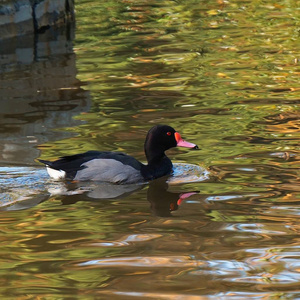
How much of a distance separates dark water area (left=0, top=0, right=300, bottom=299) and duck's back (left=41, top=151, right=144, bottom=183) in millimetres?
117

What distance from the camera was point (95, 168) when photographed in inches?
357

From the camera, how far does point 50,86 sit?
1408 centimetres

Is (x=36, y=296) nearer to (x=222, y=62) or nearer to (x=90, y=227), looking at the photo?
(x=90, y=227)

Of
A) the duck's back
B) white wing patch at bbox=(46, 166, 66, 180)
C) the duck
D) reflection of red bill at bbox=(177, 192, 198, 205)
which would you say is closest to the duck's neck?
the duck

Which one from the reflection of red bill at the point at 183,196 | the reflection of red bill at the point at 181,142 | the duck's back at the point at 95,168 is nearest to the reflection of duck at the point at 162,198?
the reflection of red bill at the point at 183,196

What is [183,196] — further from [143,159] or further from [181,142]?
[143,159]

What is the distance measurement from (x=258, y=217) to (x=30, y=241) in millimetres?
2029

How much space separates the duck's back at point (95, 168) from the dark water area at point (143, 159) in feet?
0.39

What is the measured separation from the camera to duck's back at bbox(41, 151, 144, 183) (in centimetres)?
901

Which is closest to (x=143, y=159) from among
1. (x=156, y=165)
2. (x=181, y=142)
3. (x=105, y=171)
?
(x=181, y=142)

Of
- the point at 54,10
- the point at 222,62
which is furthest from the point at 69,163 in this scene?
the point at 54,10

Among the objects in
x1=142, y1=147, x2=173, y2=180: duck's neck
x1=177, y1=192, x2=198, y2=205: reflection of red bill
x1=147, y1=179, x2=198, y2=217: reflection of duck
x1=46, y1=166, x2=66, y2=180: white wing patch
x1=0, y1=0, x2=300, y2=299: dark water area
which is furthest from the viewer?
x1=142, y1=147, x2=173, y2=180: duck's neck

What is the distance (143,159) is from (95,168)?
1076 mm

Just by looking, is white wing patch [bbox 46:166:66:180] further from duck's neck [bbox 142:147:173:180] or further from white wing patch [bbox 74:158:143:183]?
duck's neck [bbox 142:147:173:180]
